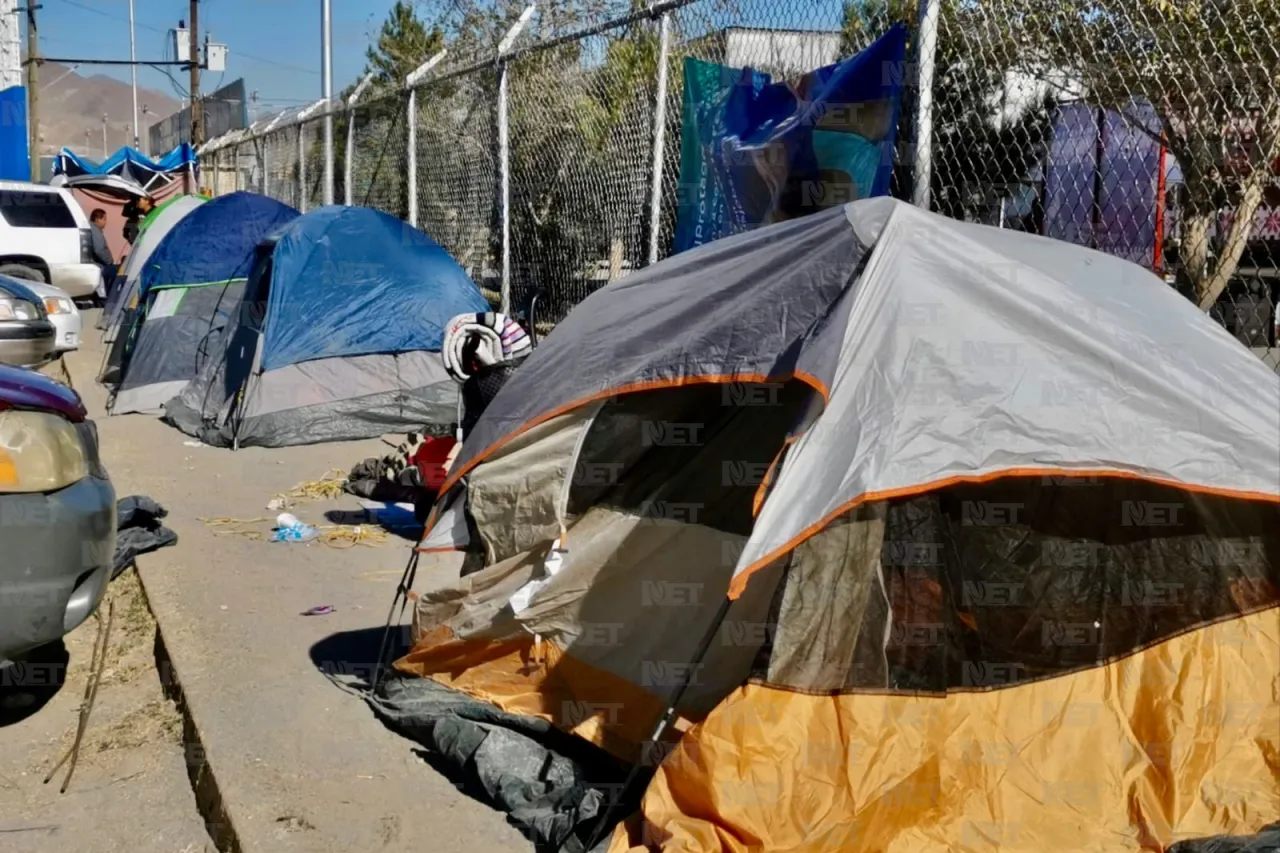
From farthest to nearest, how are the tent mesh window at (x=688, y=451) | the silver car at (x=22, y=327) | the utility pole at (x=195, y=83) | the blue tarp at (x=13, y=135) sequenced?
1. the utility pole at (x=195, y=83)
2. the blue tarp at (x=13, y=135)
3. the silver car at (x=22, y=327)
4. the tent mesh window at (x=688, y=451)

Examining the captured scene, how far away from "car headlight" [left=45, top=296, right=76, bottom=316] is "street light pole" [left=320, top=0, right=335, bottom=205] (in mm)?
3049

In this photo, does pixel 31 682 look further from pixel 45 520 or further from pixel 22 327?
pixel 22 327

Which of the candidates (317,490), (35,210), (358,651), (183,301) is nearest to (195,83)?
(35,210)

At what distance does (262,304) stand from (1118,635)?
7.71 m

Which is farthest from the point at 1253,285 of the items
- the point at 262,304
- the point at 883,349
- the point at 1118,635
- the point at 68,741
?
the point at 262,304

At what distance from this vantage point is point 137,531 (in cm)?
681

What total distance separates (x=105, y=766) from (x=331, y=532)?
9.28 ft

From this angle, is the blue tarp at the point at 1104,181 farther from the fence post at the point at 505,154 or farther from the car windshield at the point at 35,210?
the car windshield at the point at 35,210

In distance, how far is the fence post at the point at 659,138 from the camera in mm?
6996

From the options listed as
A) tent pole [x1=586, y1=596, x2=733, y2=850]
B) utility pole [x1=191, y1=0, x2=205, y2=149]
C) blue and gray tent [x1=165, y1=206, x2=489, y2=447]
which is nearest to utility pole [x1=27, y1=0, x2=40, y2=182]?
utility pole [x1=191, y1=0, x2=205, y2=149]

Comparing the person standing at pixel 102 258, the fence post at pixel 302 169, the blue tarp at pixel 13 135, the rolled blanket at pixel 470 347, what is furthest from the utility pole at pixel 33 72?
the rolled blanket at pixel 470 347

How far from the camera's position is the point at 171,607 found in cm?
585

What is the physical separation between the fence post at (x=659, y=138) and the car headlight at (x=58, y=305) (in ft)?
29.5

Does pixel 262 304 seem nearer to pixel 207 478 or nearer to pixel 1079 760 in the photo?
pixel 207 478
